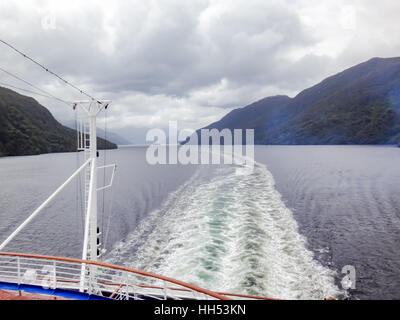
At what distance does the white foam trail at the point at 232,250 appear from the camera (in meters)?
15.3

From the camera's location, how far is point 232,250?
19578mm

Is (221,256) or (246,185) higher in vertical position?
(246,185)

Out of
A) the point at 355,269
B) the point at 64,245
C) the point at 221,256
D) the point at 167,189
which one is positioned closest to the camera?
the point at 355,269

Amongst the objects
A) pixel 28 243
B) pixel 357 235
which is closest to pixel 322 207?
pixel 357 235

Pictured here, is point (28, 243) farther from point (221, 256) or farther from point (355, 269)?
point (355, 269)

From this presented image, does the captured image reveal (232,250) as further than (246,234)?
No

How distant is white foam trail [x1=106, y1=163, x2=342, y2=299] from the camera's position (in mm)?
15320

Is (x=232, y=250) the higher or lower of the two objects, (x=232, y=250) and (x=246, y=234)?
the lower

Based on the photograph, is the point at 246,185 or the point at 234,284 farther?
the point at 246,185

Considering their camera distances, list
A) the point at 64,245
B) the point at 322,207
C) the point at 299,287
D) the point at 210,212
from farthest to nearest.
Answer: the point at 322,207
the point at 210,212
the point at 64,245
the point at 299,287

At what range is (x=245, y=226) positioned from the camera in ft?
79.5

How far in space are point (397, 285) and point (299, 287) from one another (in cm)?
629

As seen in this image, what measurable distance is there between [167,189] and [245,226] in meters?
25.2

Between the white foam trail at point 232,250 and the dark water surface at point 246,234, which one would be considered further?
the dark water surface at point 246,234
